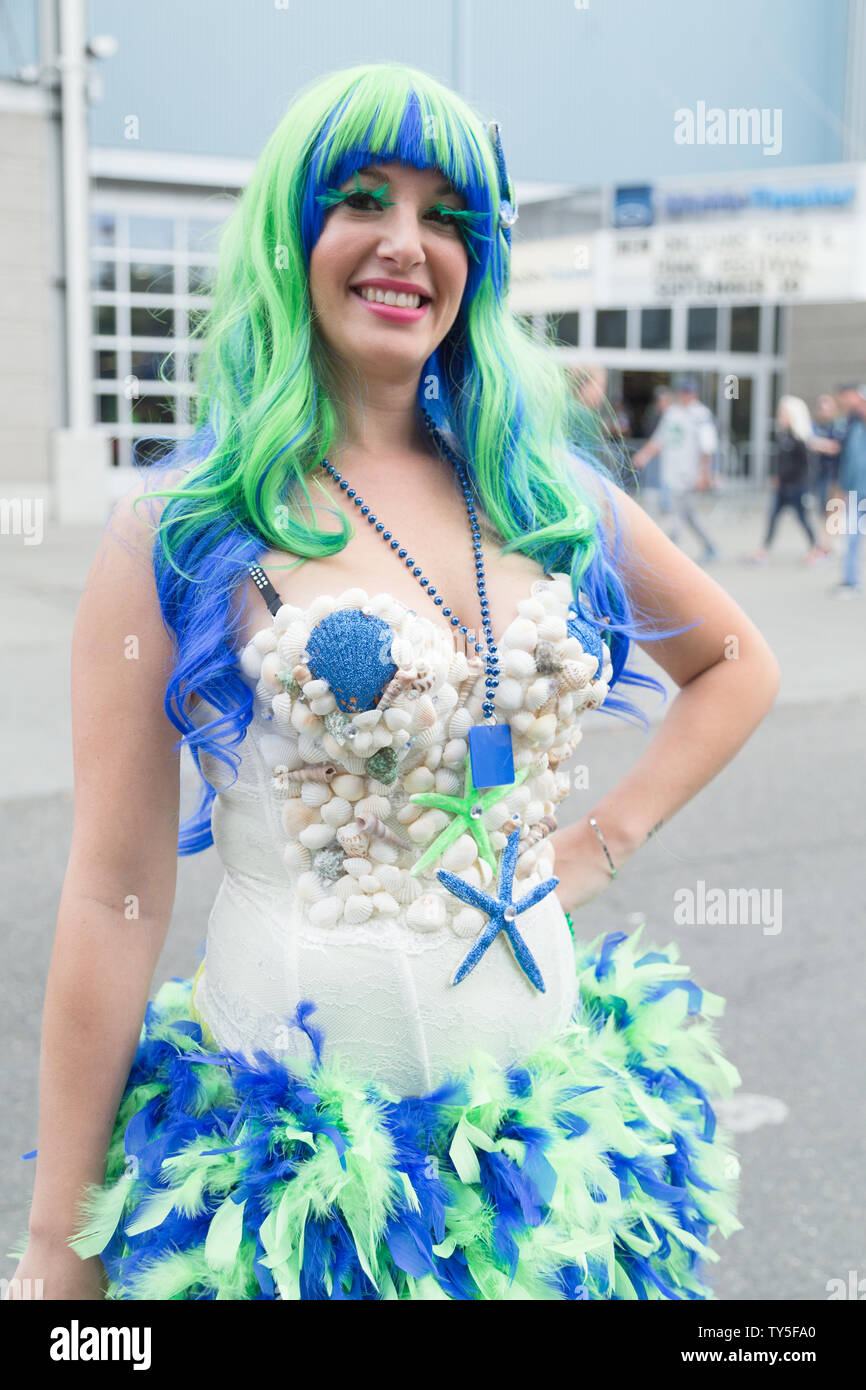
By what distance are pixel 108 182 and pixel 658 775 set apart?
63.4ft

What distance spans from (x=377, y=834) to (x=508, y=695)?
0.22 m

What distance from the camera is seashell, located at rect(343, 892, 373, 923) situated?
4.68 ft

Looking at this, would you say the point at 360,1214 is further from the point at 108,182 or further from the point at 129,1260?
the point at 108,182

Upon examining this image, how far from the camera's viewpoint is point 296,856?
1.45 metres

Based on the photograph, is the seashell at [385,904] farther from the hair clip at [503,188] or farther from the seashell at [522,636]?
the hair clip at [503,188]

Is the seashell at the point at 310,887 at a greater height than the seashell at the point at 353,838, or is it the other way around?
the seashell at the point at 353,838

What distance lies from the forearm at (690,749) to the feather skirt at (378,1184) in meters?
0.41

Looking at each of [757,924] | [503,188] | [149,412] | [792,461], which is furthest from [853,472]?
[503,188]

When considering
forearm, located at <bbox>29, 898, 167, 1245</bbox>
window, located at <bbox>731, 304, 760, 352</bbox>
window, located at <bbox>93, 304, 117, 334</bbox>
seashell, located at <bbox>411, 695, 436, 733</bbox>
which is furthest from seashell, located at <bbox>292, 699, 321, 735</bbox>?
window, located at <bbox>731, 304, 760, 352</bbox>

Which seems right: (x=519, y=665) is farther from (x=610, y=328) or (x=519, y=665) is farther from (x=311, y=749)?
(x=610, y=328)

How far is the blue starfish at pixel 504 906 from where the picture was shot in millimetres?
1447

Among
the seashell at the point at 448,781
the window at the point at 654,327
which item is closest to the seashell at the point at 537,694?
the seashell at the point at 448,781

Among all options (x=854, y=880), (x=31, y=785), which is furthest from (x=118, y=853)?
(x=31, y=785)
